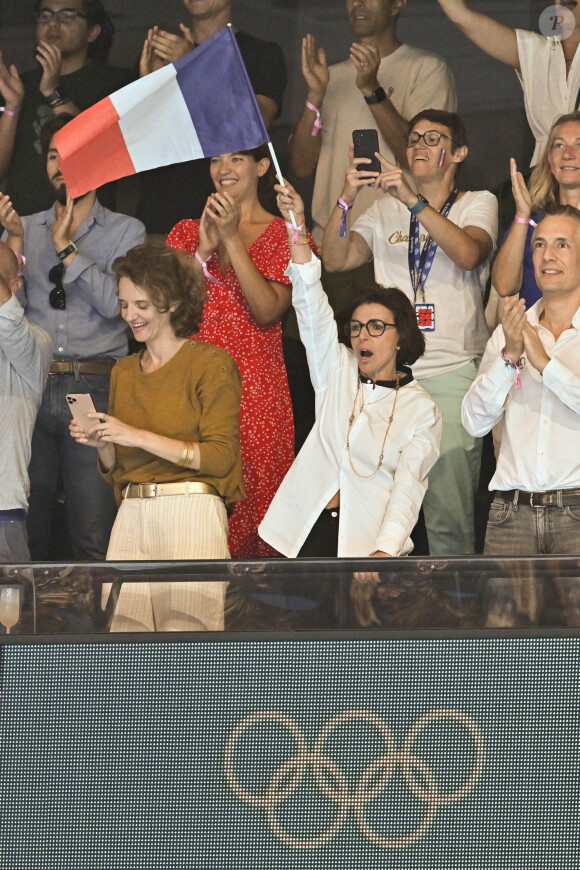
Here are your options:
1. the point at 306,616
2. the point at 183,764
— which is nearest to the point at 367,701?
the point at 306,616

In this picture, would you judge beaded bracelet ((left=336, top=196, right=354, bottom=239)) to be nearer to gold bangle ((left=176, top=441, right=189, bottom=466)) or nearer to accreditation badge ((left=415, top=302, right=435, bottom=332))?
accreditation badge ((left=415, top=302, right=435, bottom=332))

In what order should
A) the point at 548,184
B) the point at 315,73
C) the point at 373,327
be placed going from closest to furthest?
1. the point at 373,327
2. the point at 548,184
3. the point at 315,73

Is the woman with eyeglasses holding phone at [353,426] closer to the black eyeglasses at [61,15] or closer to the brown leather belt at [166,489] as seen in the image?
the brown leather belt at [166,489]

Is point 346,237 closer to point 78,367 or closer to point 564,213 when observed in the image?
point 564,213

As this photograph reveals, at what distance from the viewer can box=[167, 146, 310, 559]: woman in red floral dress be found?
3.67 meters

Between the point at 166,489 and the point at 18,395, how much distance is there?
0.79m

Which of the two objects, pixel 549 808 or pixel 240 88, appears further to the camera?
pixel 240 88

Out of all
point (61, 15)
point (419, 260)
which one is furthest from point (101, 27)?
point (419, 260)

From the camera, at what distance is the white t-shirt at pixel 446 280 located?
371cm

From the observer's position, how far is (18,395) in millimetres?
3570

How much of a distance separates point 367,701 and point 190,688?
0.80ft

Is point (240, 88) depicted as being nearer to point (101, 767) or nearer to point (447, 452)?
point (447, 452)

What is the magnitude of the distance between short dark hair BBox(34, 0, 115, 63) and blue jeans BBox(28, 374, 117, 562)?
1.33 meters

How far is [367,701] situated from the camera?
1724 mm
